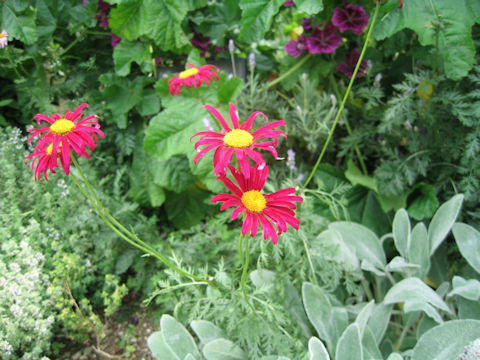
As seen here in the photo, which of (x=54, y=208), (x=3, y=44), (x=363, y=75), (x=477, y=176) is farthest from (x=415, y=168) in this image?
(x=3, y=44)

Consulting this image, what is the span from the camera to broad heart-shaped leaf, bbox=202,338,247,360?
1.17 m

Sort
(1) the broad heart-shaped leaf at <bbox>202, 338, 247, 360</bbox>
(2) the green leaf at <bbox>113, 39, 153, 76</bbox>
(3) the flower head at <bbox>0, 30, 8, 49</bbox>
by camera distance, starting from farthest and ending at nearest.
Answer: (2) the green leaf at <bbox>113, 39, 153, 76</bbox> < (3) the flower head at <bbox>0, 30, 8, 49</bbox> < (1) the broad heart-shaped leaf at <bbox>202, 338, 247, 360</bbox>

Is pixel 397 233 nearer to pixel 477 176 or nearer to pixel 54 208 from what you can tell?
pixel 477 176

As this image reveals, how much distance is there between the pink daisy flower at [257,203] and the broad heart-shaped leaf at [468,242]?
0.88 metres

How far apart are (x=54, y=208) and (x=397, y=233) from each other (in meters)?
1.27

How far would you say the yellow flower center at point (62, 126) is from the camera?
84cm

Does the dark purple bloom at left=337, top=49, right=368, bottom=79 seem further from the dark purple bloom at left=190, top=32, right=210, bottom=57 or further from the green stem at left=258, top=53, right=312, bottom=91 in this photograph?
the dark purple bloom at left=190, top=32, right=210, bottom=57

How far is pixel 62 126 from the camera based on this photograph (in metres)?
0.85

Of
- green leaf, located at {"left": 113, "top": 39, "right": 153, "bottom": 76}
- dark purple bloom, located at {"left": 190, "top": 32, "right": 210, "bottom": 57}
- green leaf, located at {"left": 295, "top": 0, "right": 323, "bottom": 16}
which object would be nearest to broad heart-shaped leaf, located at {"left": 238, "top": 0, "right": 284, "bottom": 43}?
green leaf, located at {"left": 295, "top": 0, "right": 323, "bottom": 16}

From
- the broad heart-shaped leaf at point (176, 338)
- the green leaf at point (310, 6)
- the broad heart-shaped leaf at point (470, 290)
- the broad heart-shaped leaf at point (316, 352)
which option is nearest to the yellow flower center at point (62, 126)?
the broad heart-shaped leaf at point (176, 338)

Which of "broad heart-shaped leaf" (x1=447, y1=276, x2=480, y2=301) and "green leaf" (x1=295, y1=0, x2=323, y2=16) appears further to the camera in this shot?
"green leaf" (x1=295, y1=0, x2=323, y2=16)

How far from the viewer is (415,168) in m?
1.62

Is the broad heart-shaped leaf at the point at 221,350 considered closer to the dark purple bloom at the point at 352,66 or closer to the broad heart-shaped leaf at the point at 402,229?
the broad heart-shaped leaf at the point at 402,229

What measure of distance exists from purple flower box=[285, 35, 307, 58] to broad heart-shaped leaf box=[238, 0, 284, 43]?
234mm
